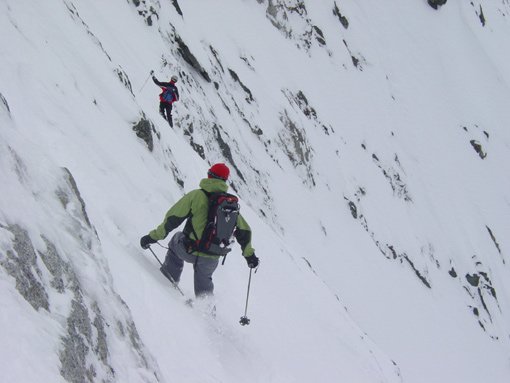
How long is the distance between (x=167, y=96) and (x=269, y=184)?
7.13 meters

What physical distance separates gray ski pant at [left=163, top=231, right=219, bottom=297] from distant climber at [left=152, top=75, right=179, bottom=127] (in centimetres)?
853

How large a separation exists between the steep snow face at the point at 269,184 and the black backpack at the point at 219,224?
26.1 inches

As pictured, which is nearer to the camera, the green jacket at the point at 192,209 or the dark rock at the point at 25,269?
the dark rock at the point at 25,269

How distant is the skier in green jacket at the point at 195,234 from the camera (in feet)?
21.7

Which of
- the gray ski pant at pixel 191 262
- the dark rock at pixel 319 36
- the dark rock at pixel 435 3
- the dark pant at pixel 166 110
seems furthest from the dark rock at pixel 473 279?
the gray ski pant at pixel 191 262

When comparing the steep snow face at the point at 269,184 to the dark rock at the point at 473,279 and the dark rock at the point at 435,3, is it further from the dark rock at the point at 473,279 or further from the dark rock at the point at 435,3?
the dark rock at the point at 435,3

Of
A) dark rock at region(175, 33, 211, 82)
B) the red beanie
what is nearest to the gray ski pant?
the red beanie

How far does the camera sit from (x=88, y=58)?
37.6ft

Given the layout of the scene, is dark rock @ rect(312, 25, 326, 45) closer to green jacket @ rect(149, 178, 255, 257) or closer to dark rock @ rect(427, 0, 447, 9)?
dark rock @ rect(427, 0, 447, 9)

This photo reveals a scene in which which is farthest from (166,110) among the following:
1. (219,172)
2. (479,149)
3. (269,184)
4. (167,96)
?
(479,149)

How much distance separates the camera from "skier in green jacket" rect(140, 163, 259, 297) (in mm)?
6617

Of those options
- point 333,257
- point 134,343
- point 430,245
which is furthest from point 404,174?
point 134,343

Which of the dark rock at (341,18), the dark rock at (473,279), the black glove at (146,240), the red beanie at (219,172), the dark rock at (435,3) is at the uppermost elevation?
the red beanie at (219,172)

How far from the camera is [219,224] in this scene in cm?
665
